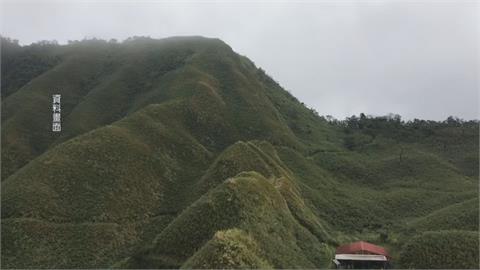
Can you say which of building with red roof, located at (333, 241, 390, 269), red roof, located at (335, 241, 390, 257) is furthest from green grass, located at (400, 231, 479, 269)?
red roof, located at (335, 241, 390, 257)

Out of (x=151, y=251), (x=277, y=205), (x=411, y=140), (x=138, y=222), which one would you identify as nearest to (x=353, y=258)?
(x=277, y=205)

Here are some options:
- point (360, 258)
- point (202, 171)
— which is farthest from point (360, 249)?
point (202, 171)

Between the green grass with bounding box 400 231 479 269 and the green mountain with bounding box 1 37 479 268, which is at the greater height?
the green mountain with bounding box 1 37 479 268

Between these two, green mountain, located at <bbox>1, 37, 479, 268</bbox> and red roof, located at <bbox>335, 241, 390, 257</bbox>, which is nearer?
green mountain, located at <bbox>1, 37, 479, 268</bbox>

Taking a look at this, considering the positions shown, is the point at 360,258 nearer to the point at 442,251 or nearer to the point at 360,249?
the point at 360,249

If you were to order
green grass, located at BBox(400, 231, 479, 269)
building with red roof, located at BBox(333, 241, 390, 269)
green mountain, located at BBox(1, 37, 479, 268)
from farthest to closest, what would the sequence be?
building with red roof, located at BBox(333, 241, 390, 269) → green mountain, located at BBox(1, 37, 479, 268) → green grass, located at BBox(400, 231, 479, 269)

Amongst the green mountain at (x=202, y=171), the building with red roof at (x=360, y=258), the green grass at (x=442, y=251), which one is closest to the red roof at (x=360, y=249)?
the building with red roof at (x=360, y=258)

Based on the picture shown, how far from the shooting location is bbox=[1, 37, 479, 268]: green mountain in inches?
1870

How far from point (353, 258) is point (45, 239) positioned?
1134 inches

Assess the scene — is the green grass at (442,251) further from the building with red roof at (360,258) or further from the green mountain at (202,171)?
the building with red roof at (360,258)

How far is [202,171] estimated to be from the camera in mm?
73250

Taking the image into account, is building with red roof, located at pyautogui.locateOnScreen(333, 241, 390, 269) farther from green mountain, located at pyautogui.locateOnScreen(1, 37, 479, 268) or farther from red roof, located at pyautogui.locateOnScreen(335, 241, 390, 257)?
green mountain, located at pyautogui.locateOnScreen(1, 37, 479, 268)

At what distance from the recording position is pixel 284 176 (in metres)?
69.6

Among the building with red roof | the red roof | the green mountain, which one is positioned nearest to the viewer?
the green mountain
